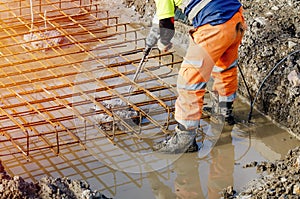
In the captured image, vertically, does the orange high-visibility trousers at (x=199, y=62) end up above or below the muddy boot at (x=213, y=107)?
above

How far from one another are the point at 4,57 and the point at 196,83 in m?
3.10

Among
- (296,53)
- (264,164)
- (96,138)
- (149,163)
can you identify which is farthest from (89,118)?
(296,53)

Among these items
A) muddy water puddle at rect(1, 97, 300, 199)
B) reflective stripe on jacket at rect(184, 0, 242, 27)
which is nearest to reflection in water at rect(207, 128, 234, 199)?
muddy water puddle at rect(1, 97, 300, 199)

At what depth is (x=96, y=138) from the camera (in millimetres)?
6906

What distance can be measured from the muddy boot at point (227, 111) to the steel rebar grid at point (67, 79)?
0.58 metres

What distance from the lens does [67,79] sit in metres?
7.98

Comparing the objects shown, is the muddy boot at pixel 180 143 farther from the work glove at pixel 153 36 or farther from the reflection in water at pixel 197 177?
the work glove at pixel 153 36

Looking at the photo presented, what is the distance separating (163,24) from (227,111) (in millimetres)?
1333

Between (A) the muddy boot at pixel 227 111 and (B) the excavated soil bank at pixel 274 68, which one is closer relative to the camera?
(B) the excavated soil bank at pixel 274 68

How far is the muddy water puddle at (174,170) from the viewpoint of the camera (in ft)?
20.3

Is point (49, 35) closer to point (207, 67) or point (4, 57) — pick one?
point (4, 57)

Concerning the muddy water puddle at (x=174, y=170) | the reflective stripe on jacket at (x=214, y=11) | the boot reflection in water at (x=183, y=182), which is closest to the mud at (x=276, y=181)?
the muddy water puddle at (x=174, y=170)


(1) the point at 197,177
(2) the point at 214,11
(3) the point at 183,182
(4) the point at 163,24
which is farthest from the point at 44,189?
(2) the point at 214,11

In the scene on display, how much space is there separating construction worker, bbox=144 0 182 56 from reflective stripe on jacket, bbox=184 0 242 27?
184 millimetres
